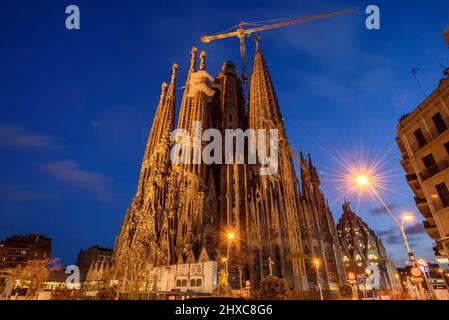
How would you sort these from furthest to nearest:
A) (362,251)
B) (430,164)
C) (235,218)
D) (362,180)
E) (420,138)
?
1. (362,251)
2. (235,218)
3. (420,138)
4. (430,164)
5. (362,180)

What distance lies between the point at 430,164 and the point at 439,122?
3543 mm

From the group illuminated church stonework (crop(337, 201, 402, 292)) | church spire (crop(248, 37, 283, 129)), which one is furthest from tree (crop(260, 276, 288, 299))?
illuminated church stonework (crop(337, 201, 402, 292))

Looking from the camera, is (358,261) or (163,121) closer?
(358,261)

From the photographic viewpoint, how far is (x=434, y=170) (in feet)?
64.9

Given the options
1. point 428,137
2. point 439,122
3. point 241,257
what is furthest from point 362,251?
point 439,122

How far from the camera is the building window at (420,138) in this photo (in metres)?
21.1

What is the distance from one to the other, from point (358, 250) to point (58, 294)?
64496mm

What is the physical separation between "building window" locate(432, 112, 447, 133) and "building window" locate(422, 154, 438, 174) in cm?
230

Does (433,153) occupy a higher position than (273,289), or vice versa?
(433,153)

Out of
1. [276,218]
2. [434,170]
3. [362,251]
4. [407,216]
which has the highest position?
[276,218]

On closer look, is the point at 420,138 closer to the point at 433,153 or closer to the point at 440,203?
the point at 433,153

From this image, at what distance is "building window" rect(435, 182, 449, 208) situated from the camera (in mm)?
18609

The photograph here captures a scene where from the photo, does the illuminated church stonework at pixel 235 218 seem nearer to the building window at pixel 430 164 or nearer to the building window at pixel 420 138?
the building window at pixel 430 164
